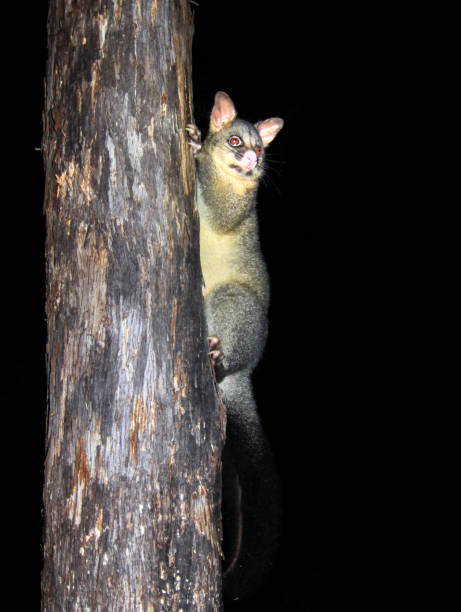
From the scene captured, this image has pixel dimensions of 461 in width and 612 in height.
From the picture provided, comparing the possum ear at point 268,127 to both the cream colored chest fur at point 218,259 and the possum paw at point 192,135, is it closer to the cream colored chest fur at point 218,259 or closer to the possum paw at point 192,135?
the cream colored chest fur at point 218,259

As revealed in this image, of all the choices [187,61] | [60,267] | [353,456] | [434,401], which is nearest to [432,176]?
[434,401]

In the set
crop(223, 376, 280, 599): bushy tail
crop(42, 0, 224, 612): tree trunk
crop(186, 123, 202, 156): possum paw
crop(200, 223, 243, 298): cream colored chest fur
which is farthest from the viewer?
crop(200, 223, 243, 298): cream colored chest fur

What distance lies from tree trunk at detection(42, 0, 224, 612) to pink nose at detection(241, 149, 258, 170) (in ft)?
4.07

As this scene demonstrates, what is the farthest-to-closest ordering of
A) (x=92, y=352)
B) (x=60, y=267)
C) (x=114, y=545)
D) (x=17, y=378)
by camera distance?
(x=17, y=378) < (x=60, y=267) < (x=92, y=352) < (x=114, y=545)

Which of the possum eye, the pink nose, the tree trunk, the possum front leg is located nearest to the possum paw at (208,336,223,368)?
the possum front leg

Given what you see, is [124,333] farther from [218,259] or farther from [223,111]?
[223,111]

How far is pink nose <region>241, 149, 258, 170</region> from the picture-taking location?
358 centimetres

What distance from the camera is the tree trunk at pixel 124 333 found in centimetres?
183

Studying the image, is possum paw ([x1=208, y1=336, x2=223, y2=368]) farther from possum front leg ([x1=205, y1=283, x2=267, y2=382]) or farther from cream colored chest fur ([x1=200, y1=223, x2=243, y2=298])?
cream colored chest fur ([x1=200, y1=223, x2=243, y2=298])

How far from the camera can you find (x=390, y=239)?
776cm

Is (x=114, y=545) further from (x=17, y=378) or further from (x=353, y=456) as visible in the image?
(x=353, y=456)

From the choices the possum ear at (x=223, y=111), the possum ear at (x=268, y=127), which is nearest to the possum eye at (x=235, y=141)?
the possum ear at (x=223, y=111)

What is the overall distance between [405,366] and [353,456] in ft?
5.34

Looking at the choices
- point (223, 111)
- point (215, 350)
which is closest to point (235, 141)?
point (223, 111)
